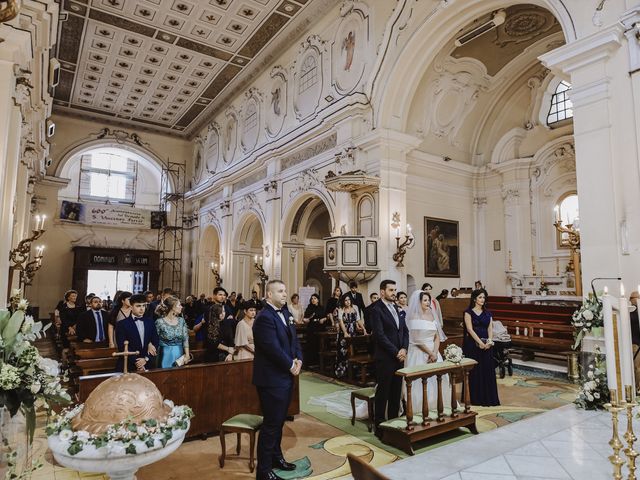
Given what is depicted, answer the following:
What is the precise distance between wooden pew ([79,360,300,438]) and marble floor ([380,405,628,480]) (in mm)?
2433

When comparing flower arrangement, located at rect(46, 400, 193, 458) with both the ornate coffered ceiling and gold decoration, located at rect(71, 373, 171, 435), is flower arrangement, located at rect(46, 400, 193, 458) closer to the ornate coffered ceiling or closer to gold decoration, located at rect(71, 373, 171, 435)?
gold decoration, located at rect(71, 373, 171, 435)

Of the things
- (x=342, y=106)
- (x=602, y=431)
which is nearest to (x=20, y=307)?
(x=602, y=431)

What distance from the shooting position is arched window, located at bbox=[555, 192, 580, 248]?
1108 centimetres

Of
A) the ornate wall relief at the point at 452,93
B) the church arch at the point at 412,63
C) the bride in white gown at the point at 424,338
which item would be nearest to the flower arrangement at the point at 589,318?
the bride in white gown at the point at 424,338

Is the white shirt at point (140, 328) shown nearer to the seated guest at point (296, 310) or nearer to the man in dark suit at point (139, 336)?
the man in dark suit at point (139, 336)

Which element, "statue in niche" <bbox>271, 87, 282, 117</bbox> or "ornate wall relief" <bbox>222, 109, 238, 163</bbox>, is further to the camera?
"ornate wall relief" <bbox>222, 109, 238, 163</bbox>

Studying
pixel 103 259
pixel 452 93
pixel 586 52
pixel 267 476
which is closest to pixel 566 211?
pixel 452 93

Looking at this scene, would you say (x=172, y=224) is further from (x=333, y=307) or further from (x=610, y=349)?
(x=610, y=349)

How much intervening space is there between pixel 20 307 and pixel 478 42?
1094 cm

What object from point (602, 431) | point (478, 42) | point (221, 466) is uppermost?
point (478, 42)

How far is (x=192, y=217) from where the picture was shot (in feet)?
66.6

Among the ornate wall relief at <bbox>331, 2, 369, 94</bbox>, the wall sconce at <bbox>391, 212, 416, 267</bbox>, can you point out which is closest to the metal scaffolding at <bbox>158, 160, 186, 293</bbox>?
the ornate wall relief at <bbox>331, 2, 369, 94</bbox>

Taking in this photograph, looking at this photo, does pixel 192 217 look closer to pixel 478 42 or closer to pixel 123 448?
pixel 478 42

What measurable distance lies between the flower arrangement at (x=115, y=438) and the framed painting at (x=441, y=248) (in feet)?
31.5
